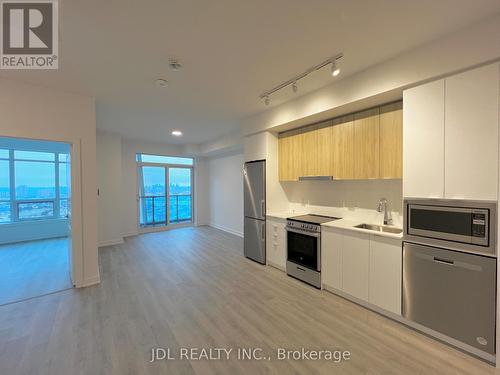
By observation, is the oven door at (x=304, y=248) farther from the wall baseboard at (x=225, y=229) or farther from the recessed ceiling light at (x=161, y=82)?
the wall baseboard at (x=225, y=229)

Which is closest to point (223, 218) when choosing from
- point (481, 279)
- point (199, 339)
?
point (199, 339)

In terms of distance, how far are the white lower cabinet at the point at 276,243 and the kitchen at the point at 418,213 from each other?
182mm

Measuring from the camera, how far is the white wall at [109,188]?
5.39 m

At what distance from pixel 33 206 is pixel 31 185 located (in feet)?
1.95

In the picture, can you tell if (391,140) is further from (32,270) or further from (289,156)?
(32,270)

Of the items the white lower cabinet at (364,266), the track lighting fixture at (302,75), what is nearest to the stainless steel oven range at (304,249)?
the white lower cabinet at (364,266)

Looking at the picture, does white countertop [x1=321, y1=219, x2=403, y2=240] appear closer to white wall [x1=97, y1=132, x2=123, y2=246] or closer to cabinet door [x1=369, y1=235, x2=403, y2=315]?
cabinet door [x1=369, y1=235, x2=403, y2=315]

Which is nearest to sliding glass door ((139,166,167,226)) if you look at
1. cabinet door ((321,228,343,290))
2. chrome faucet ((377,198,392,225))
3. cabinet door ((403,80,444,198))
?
cabinet door ((321,228,343,290))

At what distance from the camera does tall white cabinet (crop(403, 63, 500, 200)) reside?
183cm

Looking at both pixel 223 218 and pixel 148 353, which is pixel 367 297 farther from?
pixel 223 218

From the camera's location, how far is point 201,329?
90.6 inches

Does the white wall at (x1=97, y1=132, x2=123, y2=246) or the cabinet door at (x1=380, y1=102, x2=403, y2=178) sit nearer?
the cabinet door at (x1=380, y1=102, x2=403, y2=178)

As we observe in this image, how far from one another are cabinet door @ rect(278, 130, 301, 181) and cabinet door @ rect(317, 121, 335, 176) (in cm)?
43

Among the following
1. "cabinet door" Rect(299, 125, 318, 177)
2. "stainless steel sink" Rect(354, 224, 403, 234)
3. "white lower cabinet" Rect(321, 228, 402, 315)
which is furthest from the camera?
"cabinet door" Rect(299, 125, 318, 177)
